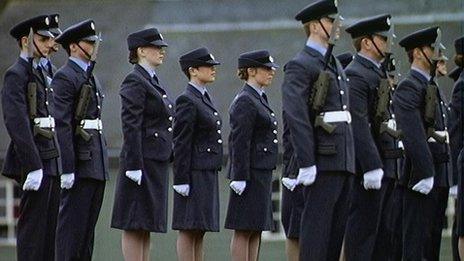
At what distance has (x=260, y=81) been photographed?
12.9m

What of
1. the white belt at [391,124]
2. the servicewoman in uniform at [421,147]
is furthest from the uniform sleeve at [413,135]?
the white belt at [391,124]

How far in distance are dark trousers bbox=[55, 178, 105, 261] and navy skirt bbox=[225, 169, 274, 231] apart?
4.80ft

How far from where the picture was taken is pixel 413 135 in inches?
461

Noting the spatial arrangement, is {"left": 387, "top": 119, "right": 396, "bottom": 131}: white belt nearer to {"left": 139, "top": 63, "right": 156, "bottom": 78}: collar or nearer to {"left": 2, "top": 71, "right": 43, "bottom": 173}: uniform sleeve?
{"left": 139, "top": 63, "right": 156, "bottom": 78}: collar

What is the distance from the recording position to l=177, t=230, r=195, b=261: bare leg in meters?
12.4

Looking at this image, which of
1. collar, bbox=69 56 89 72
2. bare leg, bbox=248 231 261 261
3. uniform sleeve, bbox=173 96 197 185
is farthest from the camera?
bare leg, bbox=248 231 261 261

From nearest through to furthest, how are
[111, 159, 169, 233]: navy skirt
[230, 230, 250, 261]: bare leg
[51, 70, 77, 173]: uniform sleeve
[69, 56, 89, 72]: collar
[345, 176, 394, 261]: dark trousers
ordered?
[345, 176, 394, 261]: dark trousers
[51, 70, 77, 173]: uniform sleeve
[69, 56, 89, 72]: collar
[111, 159, 169, 233]: navy skirt
[230, 230, 250, 261]: bare leg

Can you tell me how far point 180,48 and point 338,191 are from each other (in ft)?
22.1

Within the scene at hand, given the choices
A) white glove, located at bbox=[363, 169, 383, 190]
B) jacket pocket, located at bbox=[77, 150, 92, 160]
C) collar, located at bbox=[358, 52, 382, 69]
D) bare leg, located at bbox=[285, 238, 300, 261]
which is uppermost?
collar, located at bbox=[358, 52, 382, 69]

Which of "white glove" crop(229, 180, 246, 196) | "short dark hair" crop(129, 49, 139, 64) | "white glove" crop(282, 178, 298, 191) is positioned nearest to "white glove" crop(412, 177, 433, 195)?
"white glove" crop(282, 178, 298, 191)

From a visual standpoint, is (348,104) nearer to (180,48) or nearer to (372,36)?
(372,36)

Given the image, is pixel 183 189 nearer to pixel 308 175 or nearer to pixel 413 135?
pixel 413 135

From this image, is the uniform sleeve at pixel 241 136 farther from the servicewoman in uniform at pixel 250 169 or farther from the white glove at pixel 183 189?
the white glove at pixel 183 189

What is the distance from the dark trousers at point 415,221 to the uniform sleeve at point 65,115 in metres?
2.44
